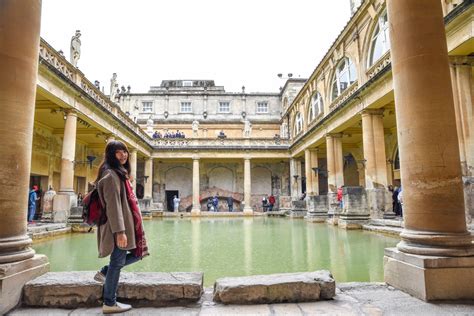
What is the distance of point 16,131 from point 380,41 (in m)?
14.4

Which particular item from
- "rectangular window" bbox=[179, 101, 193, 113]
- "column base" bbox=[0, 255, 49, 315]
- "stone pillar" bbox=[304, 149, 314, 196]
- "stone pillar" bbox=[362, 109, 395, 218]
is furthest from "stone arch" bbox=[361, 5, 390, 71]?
"rectangular window" bbox=[179, 101, 193, 113]

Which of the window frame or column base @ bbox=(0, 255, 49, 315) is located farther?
the window frame

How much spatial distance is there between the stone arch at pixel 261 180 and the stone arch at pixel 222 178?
215cm

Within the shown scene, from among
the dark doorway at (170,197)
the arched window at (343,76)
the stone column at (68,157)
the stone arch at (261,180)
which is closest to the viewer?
the stone column at (68,157)

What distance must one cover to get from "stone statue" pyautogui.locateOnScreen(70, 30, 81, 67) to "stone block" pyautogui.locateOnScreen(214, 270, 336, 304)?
14.4 m

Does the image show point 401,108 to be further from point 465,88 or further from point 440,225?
point 465,88

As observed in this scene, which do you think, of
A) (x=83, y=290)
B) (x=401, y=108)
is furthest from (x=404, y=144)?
(x=83, y=290)

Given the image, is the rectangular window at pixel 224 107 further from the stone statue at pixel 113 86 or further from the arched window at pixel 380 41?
the arched window at pixel 380 41

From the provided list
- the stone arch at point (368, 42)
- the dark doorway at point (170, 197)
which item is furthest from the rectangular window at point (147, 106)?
the stone arch at point (368, 42)

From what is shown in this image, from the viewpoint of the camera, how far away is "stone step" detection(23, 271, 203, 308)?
3193 millimetres

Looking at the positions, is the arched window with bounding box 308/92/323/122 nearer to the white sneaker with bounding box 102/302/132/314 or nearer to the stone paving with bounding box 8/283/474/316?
the stone paving with bounding box 8/283/474/316

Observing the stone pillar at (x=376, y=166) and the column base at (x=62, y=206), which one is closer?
the column base at (x=62, y=206)

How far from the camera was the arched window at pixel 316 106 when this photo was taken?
72.1 ft

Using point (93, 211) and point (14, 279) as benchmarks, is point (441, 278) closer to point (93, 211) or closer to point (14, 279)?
point (93, 211)
